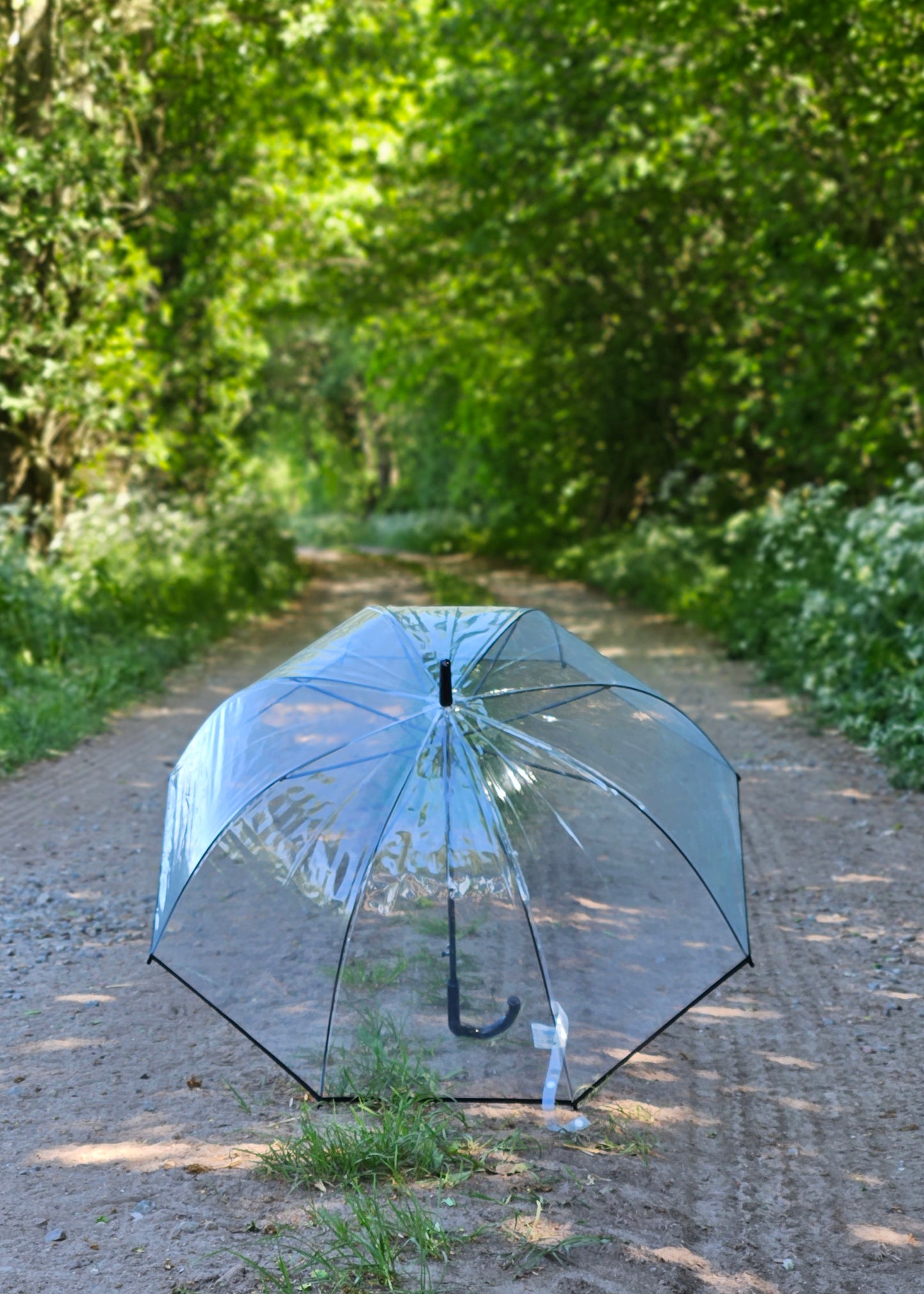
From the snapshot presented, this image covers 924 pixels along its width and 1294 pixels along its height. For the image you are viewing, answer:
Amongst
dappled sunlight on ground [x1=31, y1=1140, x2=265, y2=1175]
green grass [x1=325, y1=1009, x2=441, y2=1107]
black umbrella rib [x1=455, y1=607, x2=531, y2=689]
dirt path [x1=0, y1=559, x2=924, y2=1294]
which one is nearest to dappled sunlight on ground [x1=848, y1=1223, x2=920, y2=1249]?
dirt path [x1=0, y1=559, x2=924, y2=1294]

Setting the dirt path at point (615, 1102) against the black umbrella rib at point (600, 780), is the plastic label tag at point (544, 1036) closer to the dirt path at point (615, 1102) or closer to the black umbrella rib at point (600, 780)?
the dirt path at point (615, 1102)

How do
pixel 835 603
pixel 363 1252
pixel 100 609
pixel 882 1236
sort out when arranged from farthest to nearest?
pixel 100 609 < pixel 835 603 < pixel 882 1236 < pixel 363 1252

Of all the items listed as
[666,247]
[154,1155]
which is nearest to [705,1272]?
[154,1155]

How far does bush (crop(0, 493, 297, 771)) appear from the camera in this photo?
8.84m

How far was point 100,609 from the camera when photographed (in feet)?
37.1

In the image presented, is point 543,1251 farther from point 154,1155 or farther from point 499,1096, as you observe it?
point 154,1155

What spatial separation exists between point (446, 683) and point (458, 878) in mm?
589

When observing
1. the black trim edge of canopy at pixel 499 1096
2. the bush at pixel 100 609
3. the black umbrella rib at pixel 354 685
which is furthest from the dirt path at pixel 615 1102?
the bush at pixel 100 609

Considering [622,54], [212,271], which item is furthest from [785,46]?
[212,271]

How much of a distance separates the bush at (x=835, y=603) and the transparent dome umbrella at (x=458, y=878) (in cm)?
434

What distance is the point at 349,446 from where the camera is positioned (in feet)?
124

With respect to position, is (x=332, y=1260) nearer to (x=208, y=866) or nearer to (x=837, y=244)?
(x=208, y=866)

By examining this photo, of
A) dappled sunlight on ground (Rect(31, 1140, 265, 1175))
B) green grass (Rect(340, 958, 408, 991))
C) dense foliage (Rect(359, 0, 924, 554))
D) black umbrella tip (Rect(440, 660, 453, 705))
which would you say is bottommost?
dappled sunlight on ground (Rect(31, 1140, 265, 1175))

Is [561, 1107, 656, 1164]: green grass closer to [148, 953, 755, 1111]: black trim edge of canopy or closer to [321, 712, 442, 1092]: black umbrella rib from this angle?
[148, 953, 755, 1111]: black trim edge of canopy
